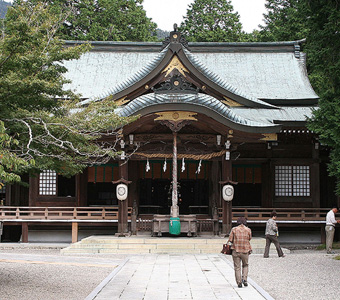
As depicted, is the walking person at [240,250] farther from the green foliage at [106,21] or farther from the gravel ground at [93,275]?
the green foliage at [106,21]

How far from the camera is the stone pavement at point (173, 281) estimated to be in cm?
920

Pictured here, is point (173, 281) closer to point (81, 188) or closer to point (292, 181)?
point (81, 188)

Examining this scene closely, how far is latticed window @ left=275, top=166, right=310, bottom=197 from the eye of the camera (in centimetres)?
2070

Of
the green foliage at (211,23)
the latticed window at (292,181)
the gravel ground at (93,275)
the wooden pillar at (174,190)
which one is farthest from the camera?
the green foliage at (211,23)

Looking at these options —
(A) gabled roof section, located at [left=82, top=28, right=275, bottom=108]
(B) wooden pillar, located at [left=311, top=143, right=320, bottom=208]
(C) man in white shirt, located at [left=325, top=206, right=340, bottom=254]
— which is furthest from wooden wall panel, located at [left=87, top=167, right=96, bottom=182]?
(C) man in white shirt, located at [left=325, top=206, right=340, bottom=254]

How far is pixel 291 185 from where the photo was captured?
817 inches

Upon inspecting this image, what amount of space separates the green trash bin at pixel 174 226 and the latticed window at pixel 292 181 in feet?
17.8

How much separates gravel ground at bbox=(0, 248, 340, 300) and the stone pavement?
34 centimetres

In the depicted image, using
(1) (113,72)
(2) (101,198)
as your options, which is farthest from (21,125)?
(1) (113,72)

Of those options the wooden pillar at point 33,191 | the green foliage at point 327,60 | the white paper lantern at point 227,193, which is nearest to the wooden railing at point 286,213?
the white paper lantern at point 227,193

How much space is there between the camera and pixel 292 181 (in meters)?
20.8

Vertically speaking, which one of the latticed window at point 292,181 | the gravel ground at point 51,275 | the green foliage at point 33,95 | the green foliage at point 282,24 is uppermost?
the green foliage at point 282,24

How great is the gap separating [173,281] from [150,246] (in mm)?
5661

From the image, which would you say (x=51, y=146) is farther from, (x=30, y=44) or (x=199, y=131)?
(x=199, y=131)
